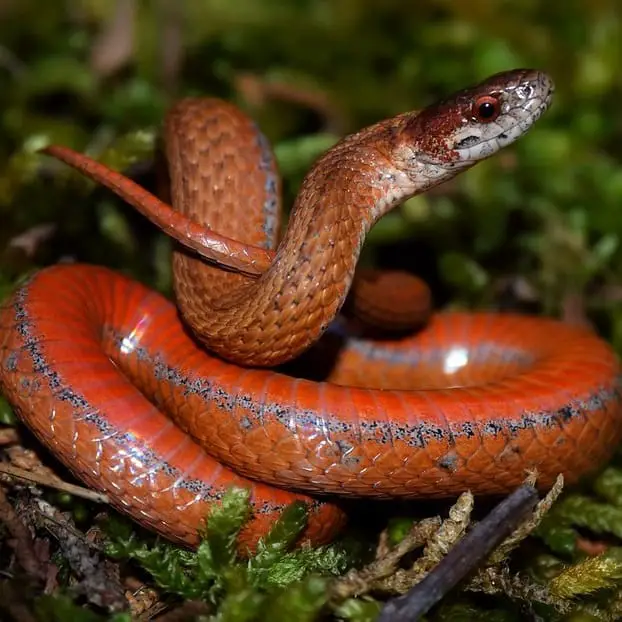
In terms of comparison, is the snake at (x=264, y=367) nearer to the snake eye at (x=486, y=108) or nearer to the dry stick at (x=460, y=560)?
the snake eye at (x=486, y=108)


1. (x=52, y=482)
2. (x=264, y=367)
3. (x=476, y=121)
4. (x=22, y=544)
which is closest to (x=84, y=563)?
(x=22, y=544)

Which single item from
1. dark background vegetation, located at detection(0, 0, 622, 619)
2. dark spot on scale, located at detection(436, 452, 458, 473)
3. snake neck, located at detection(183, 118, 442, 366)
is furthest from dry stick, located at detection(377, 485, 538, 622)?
dark background vegetation, located at detection(0, 0, 622, 619)

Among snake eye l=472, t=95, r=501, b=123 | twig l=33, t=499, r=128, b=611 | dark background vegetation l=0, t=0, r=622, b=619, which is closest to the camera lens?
twig l=33, t=499, r=128, b=611

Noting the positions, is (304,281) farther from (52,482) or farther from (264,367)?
(52,482)

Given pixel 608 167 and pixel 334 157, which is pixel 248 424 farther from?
pixel 608 167

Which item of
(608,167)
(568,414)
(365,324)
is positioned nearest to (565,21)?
(608,167)

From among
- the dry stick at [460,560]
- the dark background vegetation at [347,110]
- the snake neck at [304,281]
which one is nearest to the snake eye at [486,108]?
the snake neck at [304,281]

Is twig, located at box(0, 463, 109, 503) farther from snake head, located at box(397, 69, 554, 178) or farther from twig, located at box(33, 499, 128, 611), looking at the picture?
snake head, located at box(397, 69, 554, 178)
